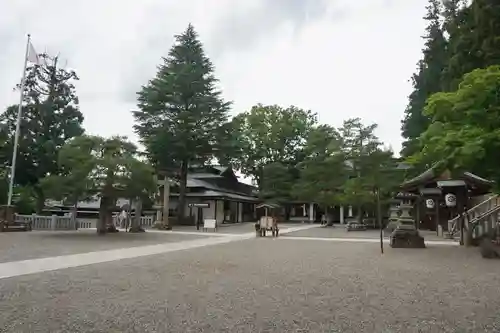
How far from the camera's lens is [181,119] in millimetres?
33156

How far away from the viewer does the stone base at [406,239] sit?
14930 millimetres

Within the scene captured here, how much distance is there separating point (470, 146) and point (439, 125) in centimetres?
200

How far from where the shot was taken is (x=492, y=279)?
776cm

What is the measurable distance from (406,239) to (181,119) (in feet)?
72.8

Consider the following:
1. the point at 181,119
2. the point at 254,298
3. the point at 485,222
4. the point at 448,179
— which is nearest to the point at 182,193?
the point at 181,119

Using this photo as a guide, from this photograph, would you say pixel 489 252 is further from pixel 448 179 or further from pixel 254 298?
pixel 254 298

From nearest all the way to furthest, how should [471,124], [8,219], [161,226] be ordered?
[471,124] < [8,219] < [161,226]

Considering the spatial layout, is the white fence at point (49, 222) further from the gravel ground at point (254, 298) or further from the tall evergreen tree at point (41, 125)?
the gravel ground at point (254, 298)

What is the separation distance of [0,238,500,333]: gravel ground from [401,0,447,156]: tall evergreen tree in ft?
61.0

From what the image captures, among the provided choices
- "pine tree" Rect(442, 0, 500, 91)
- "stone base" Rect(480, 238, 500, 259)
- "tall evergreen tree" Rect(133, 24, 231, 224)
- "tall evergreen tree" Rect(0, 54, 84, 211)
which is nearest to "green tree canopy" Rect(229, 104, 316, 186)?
"tall evergreen tree" Rect(133, 24, 231, 224)

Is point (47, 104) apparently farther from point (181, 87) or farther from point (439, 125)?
point (439, 125)

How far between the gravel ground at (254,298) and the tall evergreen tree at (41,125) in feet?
71.9

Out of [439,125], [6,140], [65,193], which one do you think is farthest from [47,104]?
[439,125]

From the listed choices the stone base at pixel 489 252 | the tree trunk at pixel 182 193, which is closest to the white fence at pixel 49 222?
the tree trunk at pixel 182 193
